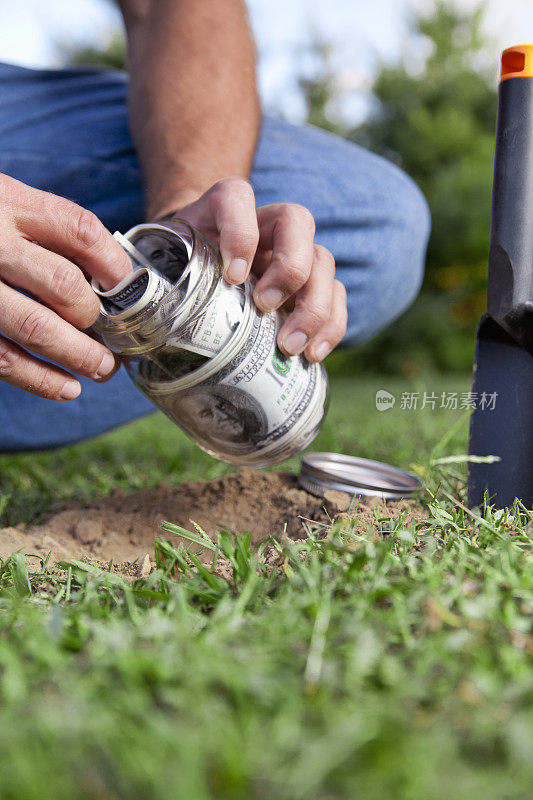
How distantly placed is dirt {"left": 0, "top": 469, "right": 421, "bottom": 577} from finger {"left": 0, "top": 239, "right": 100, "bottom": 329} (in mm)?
387

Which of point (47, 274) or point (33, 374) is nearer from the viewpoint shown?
point (47, 274)

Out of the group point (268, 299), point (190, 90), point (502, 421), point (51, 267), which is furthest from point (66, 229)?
point (190, 90)

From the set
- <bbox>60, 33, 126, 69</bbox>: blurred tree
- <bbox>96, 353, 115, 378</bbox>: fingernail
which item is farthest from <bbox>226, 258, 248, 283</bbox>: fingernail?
<bbox>60, 33, 126, 69</bbox>: blurred tree

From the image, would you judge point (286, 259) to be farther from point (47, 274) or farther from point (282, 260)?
point (47, 274)

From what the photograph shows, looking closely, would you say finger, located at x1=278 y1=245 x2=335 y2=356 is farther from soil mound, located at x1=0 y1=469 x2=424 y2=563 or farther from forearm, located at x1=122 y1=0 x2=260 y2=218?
forearm, located at x1=122 y1=0 x2=260 y2=218

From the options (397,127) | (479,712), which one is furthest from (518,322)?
(397,127)

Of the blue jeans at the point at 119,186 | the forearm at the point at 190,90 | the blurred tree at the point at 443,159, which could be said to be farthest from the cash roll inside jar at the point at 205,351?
the blurred tree at the point at 443,159

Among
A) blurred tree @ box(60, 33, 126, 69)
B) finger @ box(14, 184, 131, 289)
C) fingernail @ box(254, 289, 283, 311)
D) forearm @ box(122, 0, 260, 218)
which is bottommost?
fingernail @ box(254, 289, 283, 311)

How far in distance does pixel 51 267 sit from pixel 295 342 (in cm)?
39

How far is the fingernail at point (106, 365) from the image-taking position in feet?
3.48

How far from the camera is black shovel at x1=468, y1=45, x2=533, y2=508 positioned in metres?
1.05

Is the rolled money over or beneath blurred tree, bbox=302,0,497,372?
over

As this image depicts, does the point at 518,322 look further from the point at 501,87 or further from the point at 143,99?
the point at 143,99

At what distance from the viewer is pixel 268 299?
3.56 feet
